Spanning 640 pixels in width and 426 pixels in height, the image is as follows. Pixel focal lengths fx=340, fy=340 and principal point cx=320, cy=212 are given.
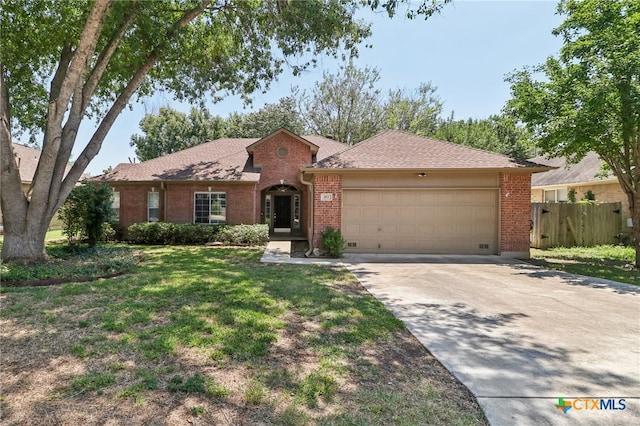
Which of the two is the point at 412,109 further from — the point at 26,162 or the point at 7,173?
the point at 7,173

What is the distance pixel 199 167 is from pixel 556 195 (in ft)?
66.7

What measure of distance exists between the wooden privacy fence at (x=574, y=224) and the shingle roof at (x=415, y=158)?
4036 millimetres

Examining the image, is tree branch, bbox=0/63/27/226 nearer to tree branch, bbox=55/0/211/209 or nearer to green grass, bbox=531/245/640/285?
tree branch, bbox=55/0/211/209

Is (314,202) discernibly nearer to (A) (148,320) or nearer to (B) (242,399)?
(A) (148,320)

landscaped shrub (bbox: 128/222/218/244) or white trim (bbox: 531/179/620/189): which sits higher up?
white trim (bbox: 531/179/620/189)

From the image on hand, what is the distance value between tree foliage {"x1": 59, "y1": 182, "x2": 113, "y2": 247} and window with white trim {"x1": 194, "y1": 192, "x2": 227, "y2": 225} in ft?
14.2

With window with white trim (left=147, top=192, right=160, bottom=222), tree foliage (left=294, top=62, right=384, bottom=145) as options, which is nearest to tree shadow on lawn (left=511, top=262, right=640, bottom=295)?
window with white trim (left=147, top=192, right=160, bottom=222)

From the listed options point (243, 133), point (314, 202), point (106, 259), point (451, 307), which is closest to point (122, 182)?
point (106, 259)

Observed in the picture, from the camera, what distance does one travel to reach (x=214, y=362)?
Answer: 3537mm

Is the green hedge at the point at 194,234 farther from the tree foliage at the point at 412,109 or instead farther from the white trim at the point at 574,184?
the tree foliage at the point at 412,109

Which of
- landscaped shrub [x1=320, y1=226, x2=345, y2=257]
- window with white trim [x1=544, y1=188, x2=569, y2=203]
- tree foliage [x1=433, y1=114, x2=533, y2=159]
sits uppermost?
tree foliage [x1=433, y1=114, x2=533, y2=159]

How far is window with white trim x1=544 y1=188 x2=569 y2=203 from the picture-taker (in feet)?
63.0

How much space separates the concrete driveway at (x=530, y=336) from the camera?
2994 mm

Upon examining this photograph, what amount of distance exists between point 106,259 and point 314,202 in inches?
252
